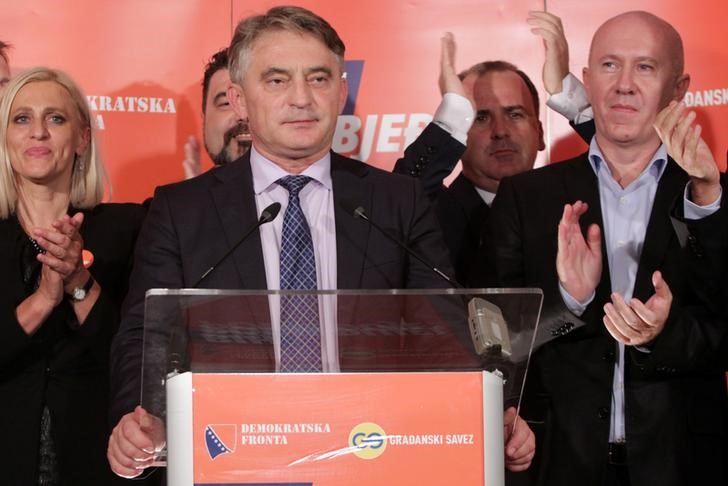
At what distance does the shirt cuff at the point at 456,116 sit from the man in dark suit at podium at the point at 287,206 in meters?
0.89

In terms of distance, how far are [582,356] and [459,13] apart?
1.62 meters

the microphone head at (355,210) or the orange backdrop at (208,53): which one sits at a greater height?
the orange backdrop at (208,53)

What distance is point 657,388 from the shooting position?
266 cm

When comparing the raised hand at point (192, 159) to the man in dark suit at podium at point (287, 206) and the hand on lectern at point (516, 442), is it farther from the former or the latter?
the hand on lectern at point (516, 442)

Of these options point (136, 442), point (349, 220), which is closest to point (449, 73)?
point (349, 220)

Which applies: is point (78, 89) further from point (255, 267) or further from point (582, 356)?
point (582, 356)

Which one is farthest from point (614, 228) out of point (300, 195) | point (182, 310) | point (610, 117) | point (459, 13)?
point (182, 310)

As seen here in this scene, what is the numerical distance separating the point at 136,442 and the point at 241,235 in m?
0.65

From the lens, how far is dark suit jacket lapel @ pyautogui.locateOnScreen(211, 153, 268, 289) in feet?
7.29

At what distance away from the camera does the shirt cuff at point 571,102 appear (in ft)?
11.3

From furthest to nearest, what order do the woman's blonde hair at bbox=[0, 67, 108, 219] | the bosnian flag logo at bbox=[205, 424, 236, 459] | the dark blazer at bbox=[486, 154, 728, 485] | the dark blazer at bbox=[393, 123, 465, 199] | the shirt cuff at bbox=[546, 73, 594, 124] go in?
the shirt cuff at bbox=[546, 73, 594, 124] → the dark blazer at bbox=[393, 123, 465, 199] → the woman's blonde hair at bbox=[0, 67, 108, 219] → the dark blazer at bbox=[486, 154, 728, 485] → the bosnian flag logo at bbox=[205, 424, 236, 459]

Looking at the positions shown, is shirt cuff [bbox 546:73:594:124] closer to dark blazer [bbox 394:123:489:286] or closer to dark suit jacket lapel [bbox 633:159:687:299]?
dark blazer [bbox 394:123:489:286]

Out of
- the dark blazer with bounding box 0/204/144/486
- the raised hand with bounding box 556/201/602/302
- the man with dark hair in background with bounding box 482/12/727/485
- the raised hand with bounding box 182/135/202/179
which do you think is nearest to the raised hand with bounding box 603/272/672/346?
the man with dark hair in background with bounding box 482/12/727/485

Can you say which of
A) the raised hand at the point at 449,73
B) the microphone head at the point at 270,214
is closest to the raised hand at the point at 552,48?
the raised hand at the point at 449,73
